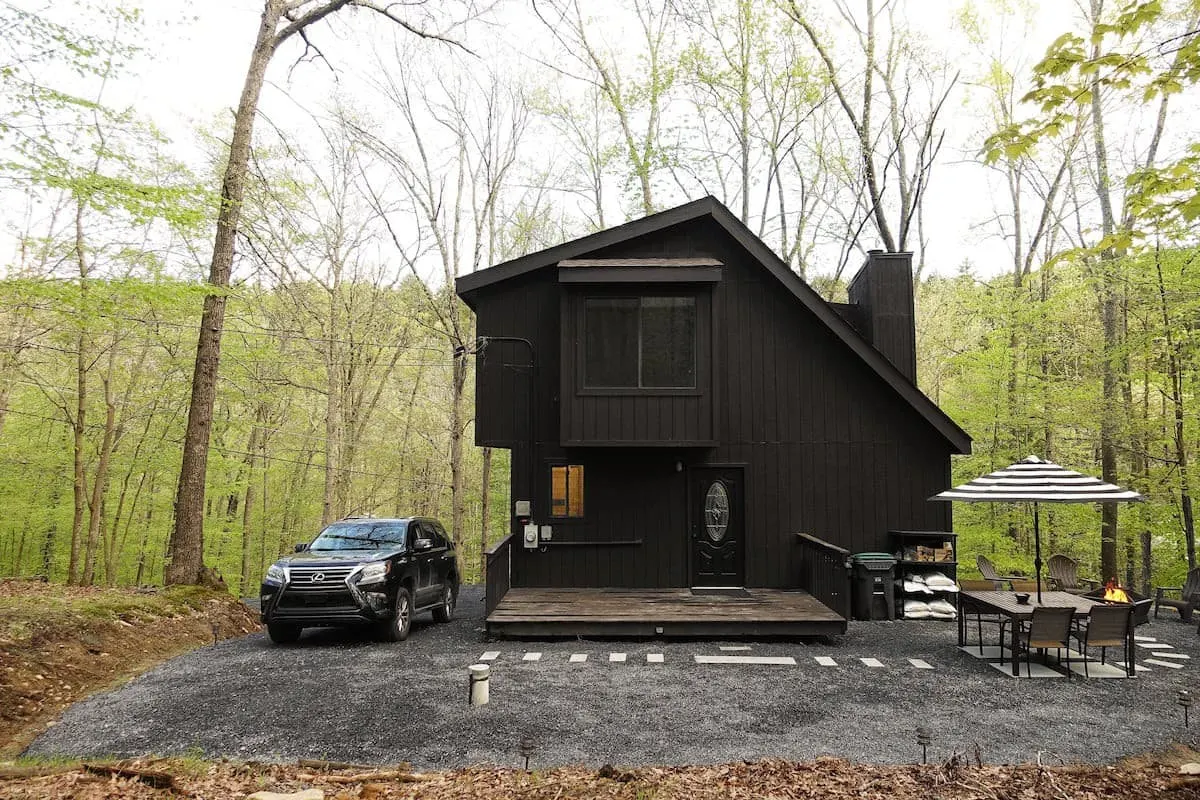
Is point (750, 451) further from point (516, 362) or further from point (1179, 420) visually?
point (1179, 420)

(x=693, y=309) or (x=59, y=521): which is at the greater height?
(x=693, y=309)

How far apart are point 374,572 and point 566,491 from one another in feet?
11.3

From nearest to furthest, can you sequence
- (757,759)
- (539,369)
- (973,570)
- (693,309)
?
(757,759)
(693,309)
(539,369)
(973,570)

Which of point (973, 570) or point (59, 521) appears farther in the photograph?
point (59, 521)

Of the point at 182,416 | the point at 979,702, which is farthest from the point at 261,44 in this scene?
the point at 979,702

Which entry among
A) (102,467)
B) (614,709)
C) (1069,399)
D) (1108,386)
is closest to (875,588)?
(614,709)

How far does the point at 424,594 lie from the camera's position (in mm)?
10164

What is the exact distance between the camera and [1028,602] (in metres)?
8.30

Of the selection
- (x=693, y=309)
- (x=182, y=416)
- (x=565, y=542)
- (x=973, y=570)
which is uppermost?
(x=693, y=309)

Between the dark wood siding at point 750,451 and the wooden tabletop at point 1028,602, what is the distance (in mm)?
2471

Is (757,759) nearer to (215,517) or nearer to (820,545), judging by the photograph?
(820,545)

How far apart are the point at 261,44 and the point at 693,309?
8847 millimetres

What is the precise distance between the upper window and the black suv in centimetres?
356

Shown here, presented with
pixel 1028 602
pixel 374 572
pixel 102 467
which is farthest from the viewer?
pixel 102 467
